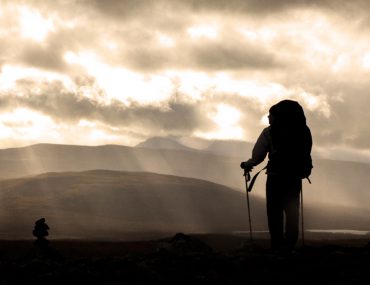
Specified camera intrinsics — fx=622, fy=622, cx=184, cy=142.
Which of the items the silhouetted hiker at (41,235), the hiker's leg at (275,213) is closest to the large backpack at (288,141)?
the hiker's leg at (275,213)

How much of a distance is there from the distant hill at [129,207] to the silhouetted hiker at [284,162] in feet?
249

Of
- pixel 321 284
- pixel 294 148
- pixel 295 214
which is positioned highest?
pixel 294 148

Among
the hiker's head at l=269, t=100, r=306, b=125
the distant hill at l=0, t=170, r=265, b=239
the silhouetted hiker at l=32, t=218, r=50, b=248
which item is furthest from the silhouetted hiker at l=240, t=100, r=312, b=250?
the distant hill at l=0, t=170, r=265, b=239

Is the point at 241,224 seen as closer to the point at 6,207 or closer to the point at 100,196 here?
the point at 100,196

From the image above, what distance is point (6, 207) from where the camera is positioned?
118562mm

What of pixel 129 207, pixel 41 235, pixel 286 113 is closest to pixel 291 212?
pixel 286 113

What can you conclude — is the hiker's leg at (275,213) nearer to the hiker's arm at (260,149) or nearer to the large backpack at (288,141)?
the large backpack at (288,141)

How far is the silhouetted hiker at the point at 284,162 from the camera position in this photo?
10953 mm

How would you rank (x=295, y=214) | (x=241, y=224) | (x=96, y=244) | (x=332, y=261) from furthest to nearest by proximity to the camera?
(x=241, y=224), (x=96, y=244), (x=295, y=214), (x=332, y=261)

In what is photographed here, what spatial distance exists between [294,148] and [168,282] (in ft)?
13.6

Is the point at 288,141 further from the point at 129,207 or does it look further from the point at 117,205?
the point at 117,205

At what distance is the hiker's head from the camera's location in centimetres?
1112

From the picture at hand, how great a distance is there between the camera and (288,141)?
11.1 m

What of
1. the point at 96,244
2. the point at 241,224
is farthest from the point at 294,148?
the point at 241,224
